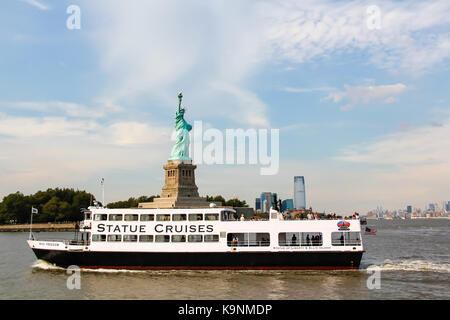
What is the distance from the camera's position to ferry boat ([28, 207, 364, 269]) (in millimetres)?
35562

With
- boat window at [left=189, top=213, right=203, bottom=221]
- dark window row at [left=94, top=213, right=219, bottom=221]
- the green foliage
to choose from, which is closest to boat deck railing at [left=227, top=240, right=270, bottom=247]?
dark window row at [left=94, top=213, right=219, bottom=221]

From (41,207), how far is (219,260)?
119 metres

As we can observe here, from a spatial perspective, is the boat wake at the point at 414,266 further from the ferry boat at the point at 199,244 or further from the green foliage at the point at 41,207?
the green foliage at the point at 41,207

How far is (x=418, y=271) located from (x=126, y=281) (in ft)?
83.0

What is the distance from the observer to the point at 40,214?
134 metres

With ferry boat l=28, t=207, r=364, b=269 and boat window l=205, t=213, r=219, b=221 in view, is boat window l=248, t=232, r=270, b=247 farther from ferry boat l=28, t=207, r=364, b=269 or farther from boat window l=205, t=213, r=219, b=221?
boat window l=205, t=213, r=219, b=221

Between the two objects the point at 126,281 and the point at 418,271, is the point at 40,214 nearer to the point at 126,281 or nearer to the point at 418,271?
the point at 126,281

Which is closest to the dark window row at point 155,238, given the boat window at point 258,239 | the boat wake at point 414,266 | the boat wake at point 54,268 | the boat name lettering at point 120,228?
the boat name lettering at point 120,228

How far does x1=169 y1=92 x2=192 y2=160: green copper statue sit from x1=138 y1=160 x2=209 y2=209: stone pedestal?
1.56m

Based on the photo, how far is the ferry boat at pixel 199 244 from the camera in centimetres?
3556

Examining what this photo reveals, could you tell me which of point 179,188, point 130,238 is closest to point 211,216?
point 130,238

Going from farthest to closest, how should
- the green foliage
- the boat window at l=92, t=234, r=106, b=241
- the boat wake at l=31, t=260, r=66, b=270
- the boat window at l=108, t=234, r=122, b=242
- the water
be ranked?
the green foliage < the boat wake at l=31, t=260, r=66, b=270 < the boat window at l=92, t=234, r=106, b=241 < the boat window at l=108, t=234, r=122, b=242 < the water

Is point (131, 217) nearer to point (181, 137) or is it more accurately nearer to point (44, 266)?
point (44, 266)
